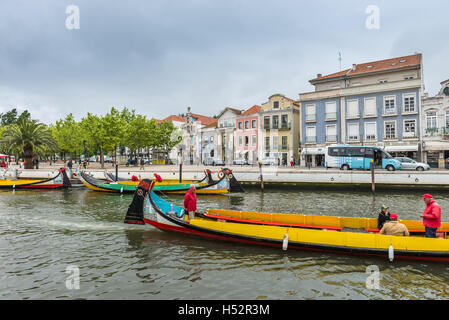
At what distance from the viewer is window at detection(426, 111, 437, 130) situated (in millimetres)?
35906

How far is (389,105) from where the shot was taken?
129 ft

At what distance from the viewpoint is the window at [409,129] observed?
37.6 meters

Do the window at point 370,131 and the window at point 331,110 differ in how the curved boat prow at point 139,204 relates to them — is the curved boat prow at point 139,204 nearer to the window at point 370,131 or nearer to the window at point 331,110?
the window at point 370,131

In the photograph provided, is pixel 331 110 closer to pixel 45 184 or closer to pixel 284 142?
pixel 284 142

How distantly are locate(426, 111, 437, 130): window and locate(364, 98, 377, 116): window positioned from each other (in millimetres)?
6079

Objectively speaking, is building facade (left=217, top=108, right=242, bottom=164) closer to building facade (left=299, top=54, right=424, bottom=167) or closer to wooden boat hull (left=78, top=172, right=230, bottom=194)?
building facade (left=299, top=54, right=424, bottom=167)

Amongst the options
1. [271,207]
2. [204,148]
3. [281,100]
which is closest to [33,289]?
[271,207]

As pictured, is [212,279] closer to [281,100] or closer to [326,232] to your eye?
[326,232]

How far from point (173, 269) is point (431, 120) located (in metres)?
39.8

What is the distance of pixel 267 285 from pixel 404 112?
39.2 meters

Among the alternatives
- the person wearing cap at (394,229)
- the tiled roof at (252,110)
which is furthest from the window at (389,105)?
the person wearing cap at (394,229)

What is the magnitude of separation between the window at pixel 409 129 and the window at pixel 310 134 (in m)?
11.8

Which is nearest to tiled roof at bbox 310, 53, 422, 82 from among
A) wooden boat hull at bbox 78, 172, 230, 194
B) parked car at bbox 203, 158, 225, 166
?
parked car at bbox 203, 158, 225, 166
